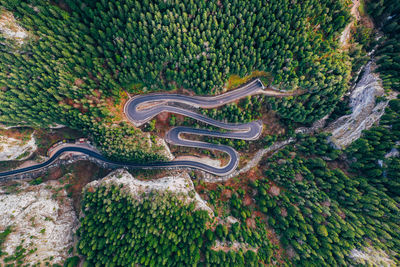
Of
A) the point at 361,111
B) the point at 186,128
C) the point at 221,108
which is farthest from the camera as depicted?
the point at 186,128

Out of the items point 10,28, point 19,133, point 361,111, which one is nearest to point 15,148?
point 19,133

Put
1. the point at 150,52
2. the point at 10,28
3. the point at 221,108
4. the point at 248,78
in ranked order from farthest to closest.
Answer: the point at 221,108 → the point at 248,78 → the point at 150,52 → the point at 10,28

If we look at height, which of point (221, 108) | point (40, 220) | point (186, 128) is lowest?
point (40, 220)

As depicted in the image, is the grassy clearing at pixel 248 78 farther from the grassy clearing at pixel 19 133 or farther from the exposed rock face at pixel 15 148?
the exposed rock face at pixel 15 148

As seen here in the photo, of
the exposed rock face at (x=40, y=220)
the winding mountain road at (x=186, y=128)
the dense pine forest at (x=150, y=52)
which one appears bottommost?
the exposed rock face at (x=40, y=220)

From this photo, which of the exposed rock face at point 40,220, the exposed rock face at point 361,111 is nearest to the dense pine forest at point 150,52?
the exposed rock face at point 361,111

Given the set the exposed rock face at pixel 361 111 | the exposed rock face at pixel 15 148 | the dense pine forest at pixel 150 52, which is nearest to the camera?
the dense pine forest at pixel 150 52

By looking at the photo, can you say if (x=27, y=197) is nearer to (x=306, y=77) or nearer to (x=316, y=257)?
(x=316, y=257)

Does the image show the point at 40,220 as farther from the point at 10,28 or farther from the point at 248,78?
the point at 248,78
